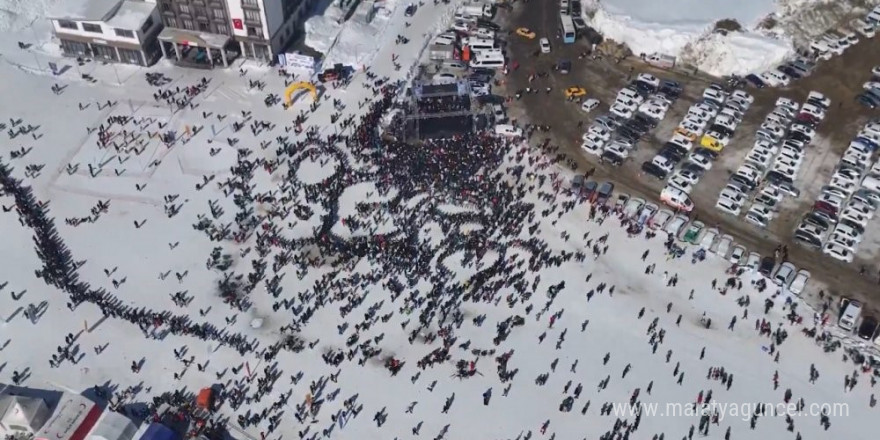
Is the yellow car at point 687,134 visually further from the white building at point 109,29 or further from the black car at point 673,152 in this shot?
the white building at point 109,29

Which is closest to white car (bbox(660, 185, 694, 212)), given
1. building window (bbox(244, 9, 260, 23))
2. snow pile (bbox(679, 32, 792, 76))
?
snow pile (bbox(679, 32, 792, 76))

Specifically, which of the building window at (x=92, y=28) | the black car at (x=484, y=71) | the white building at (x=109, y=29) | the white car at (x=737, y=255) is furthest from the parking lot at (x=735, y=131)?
the building window at (x=92, y=28)

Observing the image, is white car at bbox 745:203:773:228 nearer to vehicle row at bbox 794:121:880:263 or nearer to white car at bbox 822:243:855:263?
vehicle row at bbox 794:121:880:263

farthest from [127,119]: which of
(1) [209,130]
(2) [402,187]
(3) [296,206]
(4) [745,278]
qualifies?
(4) [745,278]

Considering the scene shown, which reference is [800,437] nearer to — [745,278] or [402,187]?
[745,278]

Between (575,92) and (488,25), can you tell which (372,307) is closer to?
(575,92)

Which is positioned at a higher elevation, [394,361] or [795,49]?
[795,49]

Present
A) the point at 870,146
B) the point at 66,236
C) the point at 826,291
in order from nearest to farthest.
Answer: the point at 826,291
the point at 66,236
the point at 870,146
